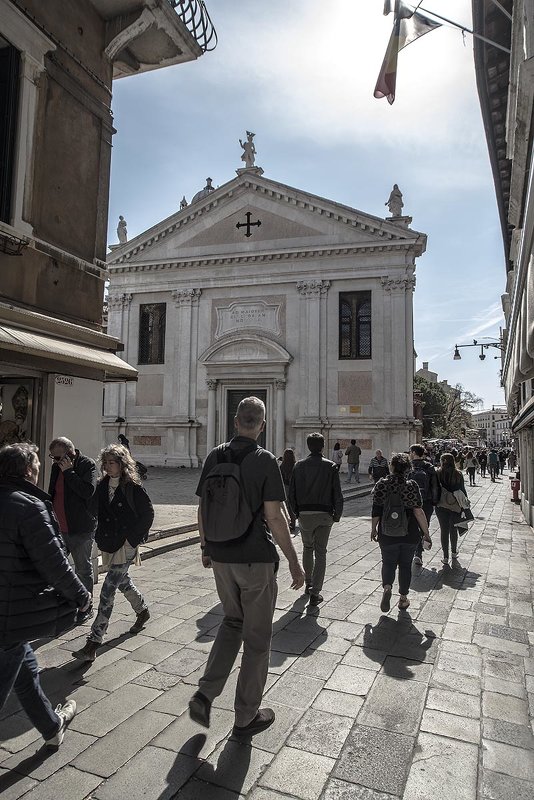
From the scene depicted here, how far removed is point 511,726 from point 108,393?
26.7m

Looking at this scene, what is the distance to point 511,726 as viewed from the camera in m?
3.44

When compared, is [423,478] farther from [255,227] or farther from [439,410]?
[439,410]

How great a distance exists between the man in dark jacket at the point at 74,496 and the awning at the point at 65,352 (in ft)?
3.65

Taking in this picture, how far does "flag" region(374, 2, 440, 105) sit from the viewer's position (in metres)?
8.12

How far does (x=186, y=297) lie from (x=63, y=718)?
84.2 feet

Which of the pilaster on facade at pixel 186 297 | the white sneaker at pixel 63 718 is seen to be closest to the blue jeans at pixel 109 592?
the white sneaker at pixel 63 718

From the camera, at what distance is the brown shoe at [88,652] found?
4.20 m

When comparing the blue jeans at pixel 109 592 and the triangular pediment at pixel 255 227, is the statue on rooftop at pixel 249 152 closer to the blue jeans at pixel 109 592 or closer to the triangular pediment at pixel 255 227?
the triangular pediment at pixel 255 227

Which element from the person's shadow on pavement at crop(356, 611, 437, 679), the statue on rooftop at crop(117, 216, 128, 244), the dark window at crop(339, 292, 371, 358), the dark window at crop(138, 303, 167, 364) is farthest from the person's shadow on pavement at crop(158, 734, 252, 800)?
the statue on rooftop at crop(117, 216, 128, 244)

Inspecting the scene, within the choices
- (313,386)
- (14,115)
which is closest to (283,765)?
(14,115)

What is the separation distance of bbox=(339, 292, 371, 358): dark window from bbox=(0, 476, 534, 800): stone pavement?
64.8ft

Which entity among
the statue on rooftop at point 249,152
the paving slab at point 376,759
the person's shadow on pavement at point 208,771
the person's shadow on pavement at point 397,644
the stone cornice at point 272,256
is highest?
the statue on rooftop at point 249,152

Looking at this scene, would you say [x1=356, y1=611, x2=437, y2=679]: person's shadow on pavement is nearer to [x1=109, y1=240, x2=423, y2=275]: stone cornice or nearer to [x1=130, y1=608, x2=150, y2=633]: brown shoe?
[x1=130, y1=608, x2=150, y2=633]: brown shoe

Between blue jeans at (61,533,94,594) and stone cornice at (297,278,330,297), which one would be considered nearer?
blue jeans at (61,533,94,594)
